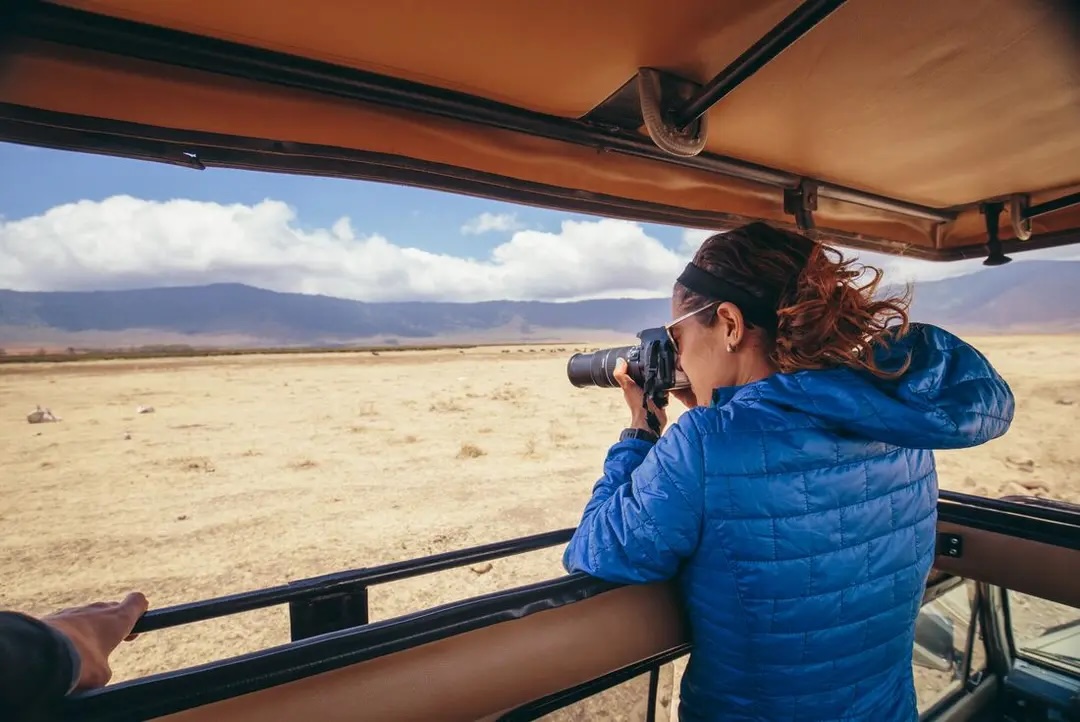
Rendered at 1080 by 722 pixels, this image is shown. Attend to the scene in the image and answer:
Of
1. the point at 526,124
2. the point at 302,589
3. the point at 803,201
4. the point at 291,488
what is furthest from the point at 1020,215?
the point at 291,488

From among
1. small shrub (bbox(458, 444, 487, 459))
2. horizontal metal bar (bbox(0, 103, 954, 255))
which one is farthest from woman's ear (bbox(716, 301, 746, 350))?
small shrub (bbox(458, 444, 487, 459))

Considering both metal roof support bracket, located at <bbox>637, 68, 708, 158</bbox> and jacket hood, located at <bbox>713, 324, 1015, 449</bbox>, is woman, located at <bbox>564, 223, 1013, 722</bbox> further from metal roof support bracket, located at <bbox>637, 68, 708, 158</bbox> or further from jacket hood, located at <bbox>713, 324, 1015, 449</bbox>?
metal roof support bracket, located at <bbox>637, 68, 708, 158</bbox>

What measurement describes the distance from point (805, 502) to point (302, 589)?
103cm

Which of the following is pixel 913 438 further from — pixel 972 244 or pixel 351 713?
pixel 972 244

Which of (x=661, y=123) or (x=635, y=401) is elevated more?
(x=661, y=123)

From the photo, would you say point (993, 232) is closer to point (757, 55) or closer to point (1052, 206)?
point (1052, 206)

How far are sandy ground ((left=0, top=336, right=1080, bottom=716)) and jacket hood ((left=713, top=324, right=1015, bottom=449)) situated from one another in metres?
4.54

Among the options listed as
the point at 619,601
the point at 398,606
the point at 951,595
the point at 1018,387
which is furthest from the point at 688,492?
the point at 1018,387

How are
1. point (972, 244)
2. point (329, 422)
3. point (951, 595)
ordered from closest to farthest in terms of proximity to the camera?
point (951, 595) < point (972, 244) < point (329, 422)

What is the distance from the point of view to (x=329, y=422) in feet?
45.2

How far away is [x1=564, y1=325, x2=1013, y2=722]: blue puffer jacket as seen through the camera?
917 mm

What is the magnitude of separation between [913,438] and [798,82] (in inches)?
37.1

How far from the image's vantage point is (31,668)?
25.0 inches

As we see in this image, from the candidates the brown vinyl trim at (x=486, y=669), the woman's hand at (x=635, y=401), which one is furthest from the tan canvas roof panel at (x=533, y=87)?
the brown vinyl trim at (x=486, y=669)
